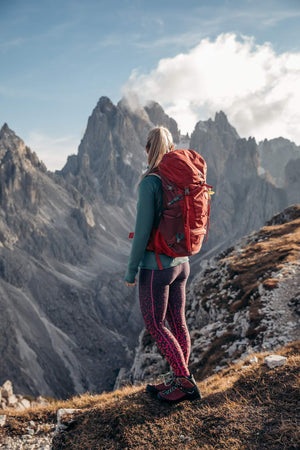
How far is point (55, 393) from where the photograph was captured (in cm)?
14200

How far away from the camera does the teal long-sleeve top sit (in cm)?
581

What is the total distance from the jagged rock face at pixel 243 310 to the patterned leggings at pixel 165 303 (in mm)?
7317

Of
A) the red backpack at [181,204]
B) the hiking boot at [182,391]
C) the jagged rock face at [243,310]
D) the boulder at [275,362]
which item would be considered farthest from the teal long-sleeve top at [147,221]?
the jagged rock face at [243,310]

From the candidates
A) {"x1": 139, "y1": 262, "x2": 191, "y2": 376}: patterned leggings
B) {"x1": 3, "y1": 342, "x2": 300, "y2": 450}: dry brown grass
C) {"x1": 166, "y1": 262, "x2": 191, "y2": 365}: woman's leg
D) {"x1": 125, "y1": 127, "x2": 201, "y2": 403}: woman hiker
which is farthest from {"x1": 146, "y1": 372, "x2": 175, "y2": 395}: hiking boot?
{"x1": 166, "y1": 262, "x2": 191, "y2": 365}: woman's leg

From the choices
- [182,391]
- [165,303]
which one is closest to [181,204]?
[165,303]

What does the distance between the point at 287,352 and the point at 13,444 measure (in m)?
7.23

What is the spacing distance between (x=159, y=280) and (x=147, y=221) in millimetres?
1196

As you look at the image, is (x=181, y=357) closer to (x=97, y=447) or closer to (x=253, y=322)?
(x=97, y=447)

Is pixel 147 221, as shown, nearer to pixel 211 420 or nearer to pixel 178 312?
pixel 178 312

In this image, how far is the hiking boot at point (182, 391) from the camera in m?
6.41

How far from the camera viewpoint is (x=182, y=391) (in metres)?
6.45

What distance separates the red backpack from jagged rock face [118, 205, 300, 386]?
891 cm

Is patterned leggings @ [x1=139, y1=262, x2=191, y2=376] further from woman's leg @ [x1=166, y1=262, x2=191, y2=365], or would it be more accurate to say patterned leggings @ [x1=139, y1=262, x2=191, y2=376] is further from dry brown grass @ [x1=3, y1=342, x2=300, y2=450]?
dry brown grass @ [x1=3, y1=342, x2=300, y2=450]

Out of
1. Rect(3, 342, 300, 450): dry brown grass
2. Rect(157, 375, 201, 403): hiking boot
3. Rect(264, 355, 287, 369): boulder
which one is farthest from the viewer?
Rect(264, 355, 287, 369): boulder
